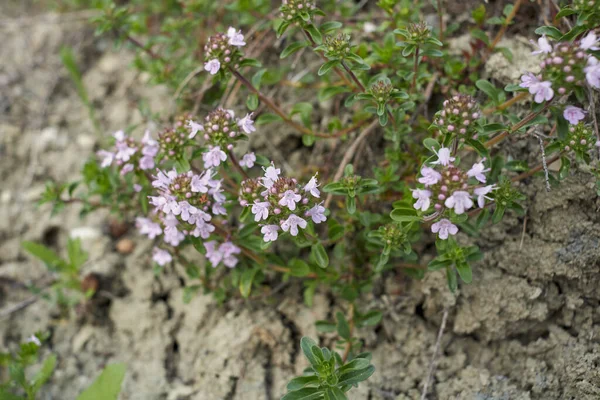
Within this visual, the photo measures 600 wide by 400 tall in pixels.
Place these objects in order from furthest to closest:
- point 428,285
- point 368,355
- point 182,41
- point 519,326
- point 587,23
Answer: point 182,41 < point 428,285 < point 519,326 < point 368,355 < point 587,23

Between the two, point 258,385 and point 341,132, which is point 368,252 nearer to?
point 341,132

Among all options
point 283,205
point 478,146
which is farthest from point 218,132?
point 478,146

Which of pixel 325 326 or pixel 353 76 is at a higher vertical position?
pixel 353 76

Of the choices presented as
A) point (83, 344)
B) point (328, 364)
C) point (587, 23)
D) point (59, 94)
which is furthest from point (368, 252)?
point (59, 94)

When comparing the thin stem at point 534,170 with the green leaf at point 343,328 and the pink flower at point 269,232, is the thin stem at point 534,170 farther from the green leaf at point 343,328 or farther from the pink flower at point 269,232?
the pink flower at point 269,232

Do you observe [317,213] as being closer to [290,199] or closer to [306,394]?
[290,199]

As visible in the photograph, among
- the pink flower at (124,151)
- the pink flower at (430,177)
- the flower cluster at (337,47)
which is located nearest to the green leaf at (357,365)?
the pink flower at (430,177)
